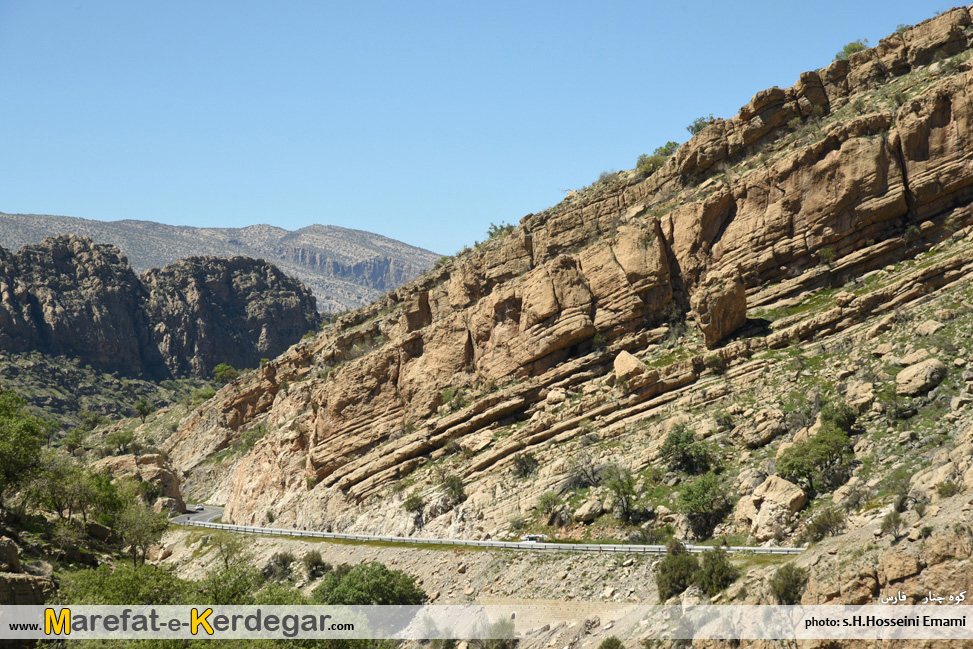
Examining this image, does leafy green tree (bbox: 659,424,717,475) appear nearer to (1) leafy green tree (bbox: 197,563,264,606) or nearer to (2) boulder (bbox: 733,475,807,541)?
(2) boulder (bbox: 733,475,807,541)

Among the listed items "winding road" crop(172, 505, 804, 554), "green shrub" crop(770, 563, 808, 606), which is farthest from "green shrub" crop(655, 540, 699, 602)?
"green shrub" crop(770, 563, 808, 606)

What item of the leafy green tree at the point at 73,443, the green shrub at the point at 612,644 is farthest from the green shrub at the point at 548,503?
the leafy green tree at the point at 73,443

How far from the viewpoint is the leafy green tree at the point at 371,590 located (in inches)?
1660

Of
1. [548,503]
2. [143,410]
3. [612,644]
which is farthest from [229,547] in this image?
[143,410]

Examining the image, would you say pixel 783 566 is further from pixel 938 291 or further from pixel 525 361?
pixel 525 361

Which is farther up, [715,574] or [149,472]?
[149,472]

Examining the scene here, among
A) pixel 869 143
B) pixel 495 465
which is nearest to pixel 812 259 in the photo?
pixel 869 143

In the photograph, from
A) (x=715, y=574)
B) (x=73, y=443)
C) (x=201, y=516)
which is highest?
(x=73, y=443)

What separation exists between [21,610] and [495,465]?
3354 centimetres

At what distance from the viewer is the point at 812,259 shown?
191 feet

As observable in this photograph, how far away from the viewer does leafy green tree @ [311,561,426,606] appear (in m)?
42.2

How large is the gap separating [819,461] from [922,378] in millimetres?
8116

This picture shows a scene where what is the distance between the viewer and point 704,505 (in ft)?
139

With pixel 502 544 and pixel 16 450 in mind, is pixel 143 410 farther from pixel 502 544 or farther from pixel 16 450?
pixel 502 544
